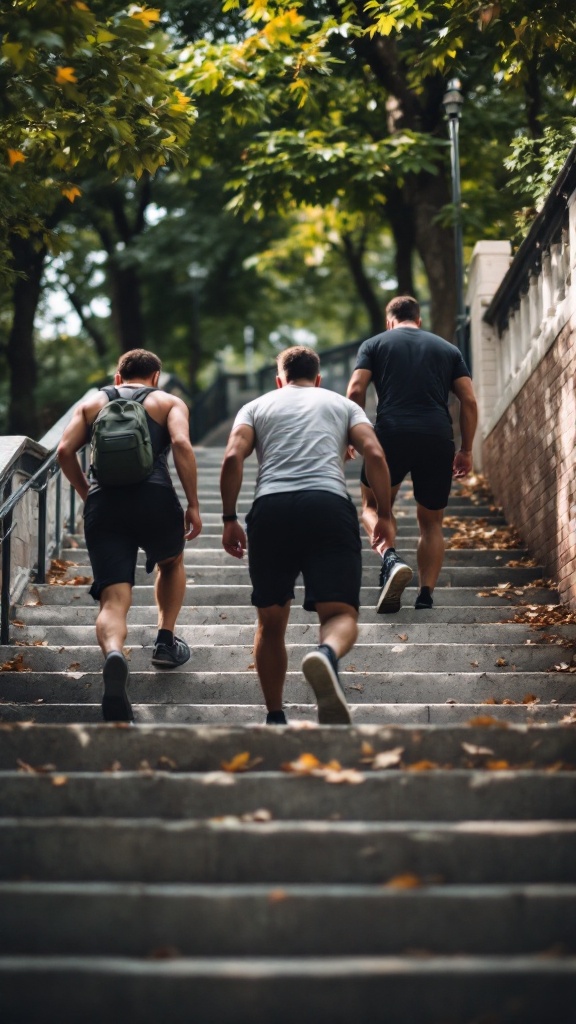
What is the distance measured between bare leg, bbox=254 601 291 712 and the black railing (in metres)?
2.23

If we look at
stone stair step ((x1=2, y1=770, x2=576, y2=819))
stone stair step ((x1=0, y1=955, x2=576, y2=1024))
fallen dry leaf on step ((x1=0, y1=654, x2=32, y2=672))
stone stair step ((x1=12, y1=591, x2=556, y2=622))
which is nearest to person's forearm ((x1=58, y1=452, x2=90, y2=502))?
fallen dry leaf on step ((x1=0, y1=654, x2=32, y2=672))

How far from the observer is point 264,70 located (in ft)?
38.9

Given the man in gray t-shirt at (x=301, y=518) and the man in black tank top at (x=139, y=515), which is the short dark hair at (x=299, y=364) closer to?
the man in gray t-shirt at (x=301, y=518)

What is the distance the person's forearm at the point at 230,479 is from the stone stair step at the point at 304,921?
7.13ft

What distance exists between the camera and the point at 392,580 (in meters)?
6.41

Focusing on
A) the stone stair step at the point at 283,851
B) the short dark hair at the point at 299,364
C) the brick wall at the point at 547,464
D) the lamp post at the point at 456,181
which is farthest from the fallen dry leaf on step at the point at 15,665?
the lamp post at the point at 456,181

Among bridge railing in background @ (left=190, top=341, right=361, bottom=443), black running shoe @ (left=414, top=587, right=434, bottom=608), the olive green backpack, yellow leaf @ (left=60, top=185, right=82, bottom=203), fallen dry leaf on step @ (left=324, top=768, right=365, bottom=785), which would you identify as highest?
yellow leaf @ (left=60, top=185, right=82, bottom=203)

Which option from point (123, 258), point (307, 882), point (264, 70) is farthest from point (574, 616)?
point (123, 258)

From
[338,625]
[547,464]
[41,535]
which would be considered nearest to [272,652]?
[338,625]

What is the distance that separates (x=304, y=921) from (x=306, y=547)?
76.7 inches

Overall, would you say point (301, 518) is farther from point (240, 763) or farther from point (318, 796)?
point (318, 796)

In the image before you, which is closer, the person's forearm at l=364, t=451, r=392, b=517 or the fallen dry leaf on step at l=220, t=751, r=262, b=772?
the fallen dry leaf on step at l=220, t=751, r=262, b=772

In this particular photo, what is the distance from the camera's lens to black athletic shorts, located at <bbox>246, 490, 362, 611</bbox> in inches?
193

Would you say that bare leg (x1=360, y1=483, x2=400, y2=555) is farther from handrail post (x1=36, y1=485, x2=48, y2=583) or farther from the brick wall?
handrail post (x1=36, y1=485, x2=48, y2=583)
